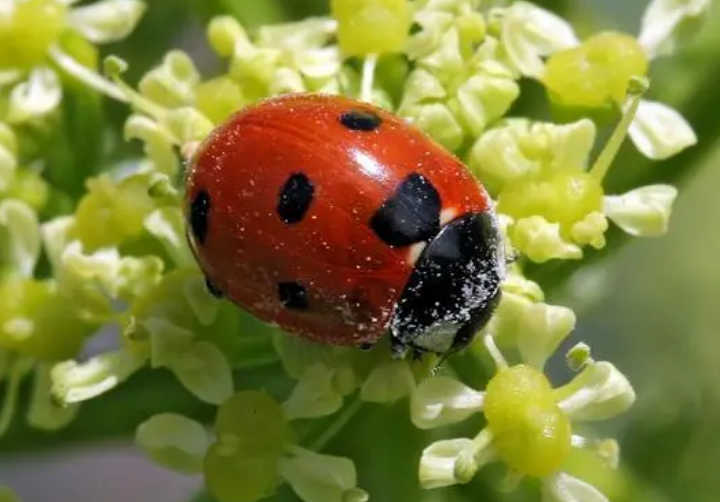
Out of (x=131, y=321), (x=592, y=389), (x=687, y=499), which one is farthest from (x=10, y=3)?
(x=687, y=499)

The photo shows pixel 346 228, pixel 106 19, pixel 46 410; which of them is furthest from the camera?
pixel 106 19

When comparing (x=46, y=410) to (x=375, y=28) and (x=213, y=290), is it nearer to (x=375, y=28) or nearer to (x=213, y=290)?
(x=213, y=290)

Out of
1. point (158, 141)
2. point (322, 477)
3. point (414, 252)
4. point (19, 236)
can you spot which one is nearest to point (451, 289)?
point (414, 252)

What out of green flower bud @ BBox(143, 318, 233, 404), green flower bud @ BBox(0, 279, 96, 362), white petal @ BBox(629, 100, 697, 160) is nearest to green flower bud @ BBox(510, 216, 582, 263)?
white petal @ BBox(629, 100, 697, 160)

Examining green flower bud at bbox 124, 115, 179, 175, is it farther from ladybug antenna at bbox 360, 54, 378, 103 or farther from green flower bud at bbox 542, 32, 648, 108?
green flower bud at bbox 542, 32, 648, 108

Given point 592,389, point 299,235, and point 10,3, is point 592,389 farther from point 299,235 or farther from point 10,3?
point 10,3
